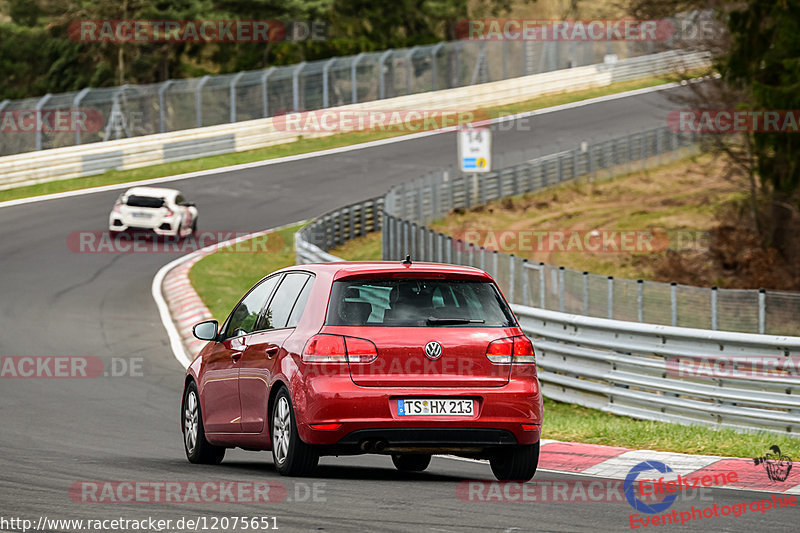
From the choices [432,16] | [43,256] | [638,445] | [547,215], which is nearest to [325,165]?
[547,215]

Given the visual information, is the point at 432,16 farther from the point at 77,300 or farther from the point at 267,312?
the point at 267,312

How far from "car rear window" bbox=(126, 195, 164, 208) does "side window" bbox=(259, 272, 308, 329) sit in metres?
24.0

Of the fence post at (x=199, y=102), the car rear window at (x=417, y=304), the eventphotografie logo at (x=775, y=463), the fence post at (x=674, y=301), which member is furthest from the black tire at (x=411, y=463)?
the fence post at (x=199, y=102)

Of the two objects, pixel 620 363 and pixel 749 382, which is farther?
pixel 620 363

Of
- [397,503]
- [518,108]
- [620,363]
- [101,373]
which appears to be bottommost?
[518,108]

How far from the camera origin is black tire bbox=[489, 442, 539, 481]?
29.8ft

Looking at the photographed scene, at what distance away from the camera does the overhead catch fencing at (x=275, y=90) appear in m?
42.7

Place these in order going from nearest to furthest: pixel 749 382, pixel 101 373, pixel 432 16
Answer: pixel 749 382 < pixel 101 373 < pixel 432 16

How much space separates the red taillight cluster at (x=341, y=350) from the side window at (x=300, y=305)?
0.43m

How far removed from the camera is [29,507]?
7.37 meters

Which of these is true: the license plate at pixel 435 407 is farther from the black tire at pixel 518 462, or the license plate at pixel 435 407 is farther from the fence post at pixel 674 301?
the fence post at pixel 674 301

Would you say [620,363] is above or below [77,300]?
above

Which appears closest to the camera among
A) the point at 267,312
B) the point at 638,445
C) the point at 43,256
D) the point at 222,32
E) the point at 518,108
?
the point at 267,312

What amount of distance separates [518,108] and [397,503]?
165 ft
